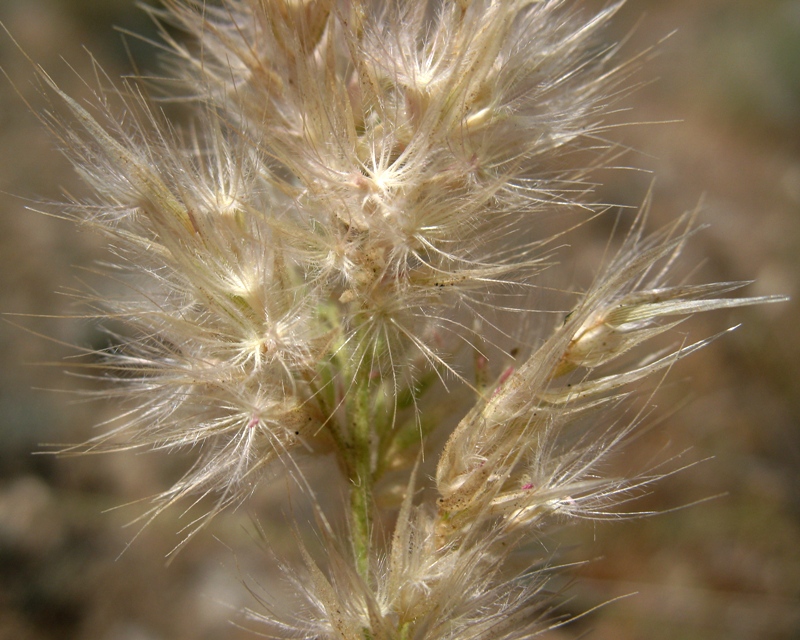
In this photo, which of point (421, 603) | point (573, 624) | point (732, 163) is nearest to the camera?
point (421, 603)

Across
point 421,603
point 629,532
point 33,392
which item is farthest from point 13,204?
point 629,532

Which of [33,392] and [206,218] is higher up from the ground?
[206,218]

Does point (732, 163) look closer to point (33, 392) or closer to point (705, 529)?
point (705, 529)

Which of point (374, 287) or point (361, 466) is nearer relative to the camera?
point (374, 287)

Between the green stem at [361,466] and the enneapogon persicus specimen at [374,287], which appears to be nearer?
the enneapogon persicus specimen at [374,287]

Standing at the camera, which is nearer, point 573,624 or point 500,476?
point 500,476

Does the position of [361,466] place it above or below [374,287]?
below

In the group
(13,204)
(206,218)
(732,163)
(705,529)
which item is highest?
(13,204)

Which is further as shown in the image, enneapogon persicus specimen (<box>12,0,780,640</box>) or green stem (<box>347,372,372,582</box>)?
green stem (<box>347,372,372,582</box>)
